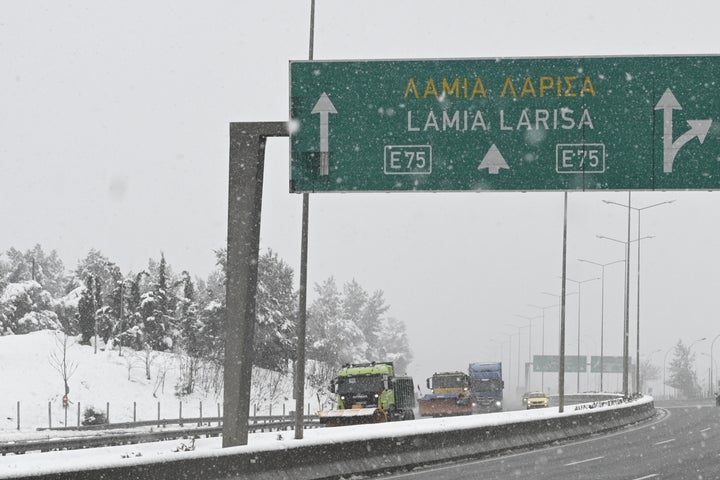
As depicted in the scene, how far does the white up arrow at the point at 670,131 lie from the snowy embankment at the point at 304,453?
25.8 ft

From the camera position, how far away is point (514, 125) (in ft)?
63.3

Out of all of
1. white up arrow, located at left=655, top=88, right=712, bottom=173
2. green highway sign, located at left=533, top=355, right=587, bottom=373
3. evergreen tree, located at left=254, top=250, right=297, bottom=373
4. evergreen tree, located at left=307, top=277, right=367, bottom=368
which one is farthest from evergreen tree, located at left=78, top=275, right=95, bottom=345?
white up arrow, located at left=655, top=88, right=712, bottom=173

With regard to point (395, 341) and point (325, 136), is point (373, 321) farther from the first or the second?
point (325, 136)

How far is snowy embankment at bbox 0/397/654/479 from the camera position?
1441cm

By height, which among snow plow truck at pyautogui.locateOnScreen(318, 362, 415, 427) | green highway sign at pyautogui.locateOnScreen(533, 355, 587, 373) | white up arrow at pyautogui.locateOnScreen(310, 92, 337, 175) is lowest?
green highway sign at pyautogui.locateOnScreen(533, 355, 587, 373)

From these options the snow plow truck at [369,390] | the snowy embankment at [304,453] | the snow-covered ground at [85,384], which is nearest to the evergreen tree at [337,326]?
the snow-covered ground at [85,384]

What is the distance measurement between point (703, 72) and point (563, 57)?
2.40 metres

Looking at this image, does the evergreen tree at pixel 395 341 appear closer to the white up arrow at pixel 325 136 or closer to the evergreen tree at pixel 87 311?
the evergreen tree at pixel 87 311

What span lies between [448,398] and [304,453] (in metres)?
36.9

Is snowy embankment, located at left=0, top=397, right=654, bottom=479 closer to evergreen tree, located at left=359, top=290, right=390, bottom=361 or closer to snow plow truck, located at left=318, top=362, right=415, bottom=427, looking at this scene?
snow plow truck, located at left=318, top=362, right=415, bottom=427

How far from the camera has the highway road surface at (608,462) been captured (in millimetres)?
21703

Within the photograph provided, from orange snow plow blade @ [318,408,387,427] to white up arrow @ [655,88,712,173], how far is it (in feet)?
64.8

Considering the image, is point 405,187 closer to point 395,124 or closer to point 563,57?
point 395,124

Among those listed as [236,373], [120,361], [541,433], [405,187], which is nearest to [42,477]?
[236,373]
